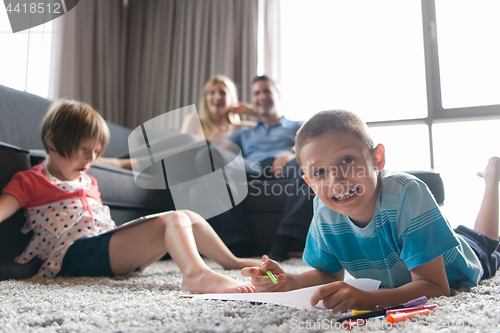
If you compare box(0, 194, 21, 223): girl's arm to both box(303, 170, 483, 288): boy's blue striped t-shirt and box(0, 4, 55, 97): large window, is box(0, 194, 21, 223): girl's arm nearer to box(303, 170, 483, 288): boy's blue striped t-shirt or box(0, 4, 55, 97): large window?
box(303, 170, 483, 288): boy's blue striped t-shirt

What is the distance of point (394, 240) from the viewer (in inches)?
24.2

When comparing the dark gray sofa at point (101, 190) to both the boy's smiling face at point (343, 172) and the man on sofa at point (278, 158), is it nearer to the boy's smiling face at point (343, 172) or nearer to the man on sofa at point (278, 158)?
the man on sofa at point (278, 158)

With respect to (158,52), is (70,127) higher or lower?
lower

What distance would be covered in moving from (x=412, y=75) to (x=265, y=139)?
4.52 ft

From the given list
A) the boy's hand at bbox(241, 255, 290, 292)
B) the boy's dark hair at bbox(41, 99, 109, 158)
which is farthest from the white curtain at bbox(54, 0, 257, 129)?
the boy's hand at bbox(241, 255, 290, 292)

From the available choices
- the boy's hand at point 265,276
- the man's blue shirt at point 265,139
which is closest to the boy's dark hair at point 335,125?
the boy's hand at point 265,276

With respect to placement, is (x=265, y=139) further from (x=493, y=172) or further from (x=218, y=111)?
(x=493, y=172)

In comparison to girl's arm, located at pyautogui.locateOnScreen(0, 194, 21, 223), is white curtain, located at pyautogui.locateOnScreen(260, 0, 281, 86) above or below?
above

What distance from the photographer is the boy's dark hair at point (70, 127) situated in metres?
0.93

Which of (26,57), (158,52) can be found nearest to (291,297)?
(26,57)

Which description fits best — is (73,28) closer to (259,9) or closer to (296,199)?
(259,9)

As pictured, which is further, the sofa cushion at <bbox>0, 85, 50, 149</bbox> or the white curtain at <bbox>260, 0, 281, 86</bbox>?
the white curtain at <bbox>260, 0, 281, 86</bbox>

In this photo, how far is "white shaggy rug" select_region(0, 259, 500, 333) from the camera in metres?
0.41

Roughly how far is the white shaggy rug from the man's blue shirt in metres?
1.26
